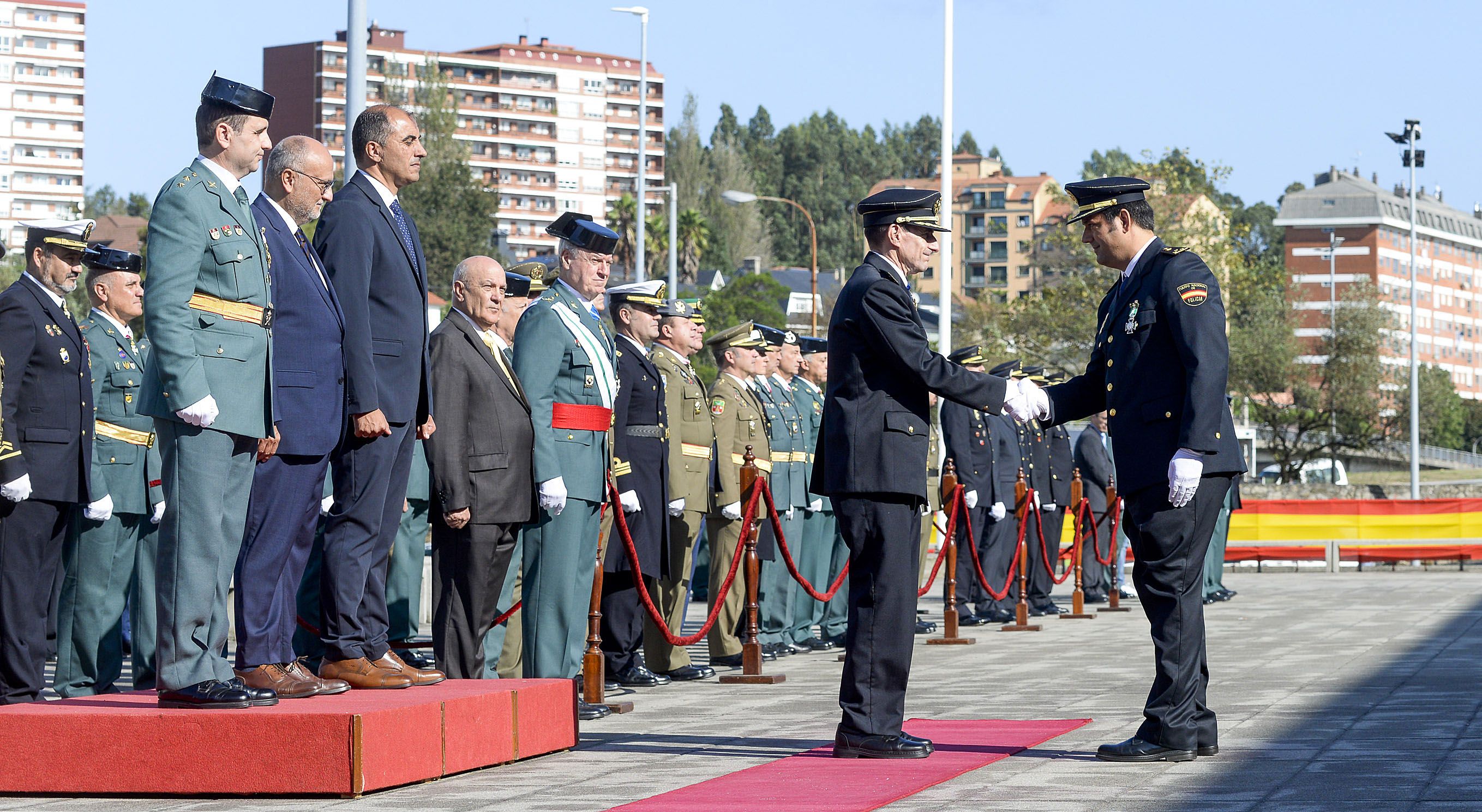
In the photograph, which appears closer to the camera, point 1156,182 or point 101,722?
point 101,722

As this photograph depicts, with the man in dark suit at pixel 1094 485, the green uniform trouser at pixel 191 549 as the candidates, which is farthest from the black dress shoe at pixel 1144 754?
the man in dark suit at pixel 1094 485

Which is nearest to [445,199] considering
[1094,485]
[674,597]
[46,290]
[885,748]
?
[1094,485]

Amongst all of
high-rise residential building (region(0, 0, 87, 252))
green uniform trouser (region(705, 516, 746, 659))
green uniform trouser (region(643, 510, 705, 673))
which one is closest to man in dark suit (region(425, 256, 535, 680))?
green uniform trouser (region(643, 510, 705, 673))

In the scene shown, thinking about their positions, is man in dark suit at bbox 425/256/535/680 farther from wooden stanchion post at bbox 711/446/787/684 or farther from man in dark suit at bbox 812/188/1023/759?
wooden stanchion post at bbox 711/446/787/684

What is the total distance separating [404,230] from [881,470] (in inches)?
84.5

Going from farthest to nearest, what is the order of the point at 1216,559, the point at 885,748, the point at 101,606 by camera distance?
the point at 1216,559
the point at 101,606
the point at 885,748

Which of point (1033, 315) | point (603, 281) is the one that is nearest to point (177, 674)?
point (603, 281)

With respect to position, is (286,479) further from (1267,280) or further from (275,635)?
(1267,280)

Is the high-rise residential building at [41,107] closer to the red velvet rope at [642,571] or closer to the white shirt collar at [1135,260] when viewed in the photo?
A: the red velvet rope at [642,571]

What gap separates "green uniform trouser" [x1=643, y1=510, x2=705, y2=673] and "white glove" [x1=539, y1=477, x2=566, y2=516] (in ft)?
8.92

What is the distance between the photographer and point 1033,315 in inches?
1861

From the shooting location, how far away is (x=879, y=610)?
287 inches

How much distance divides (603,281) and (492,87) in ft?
471

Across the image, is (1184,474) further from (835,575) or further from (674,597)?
(835,575)
